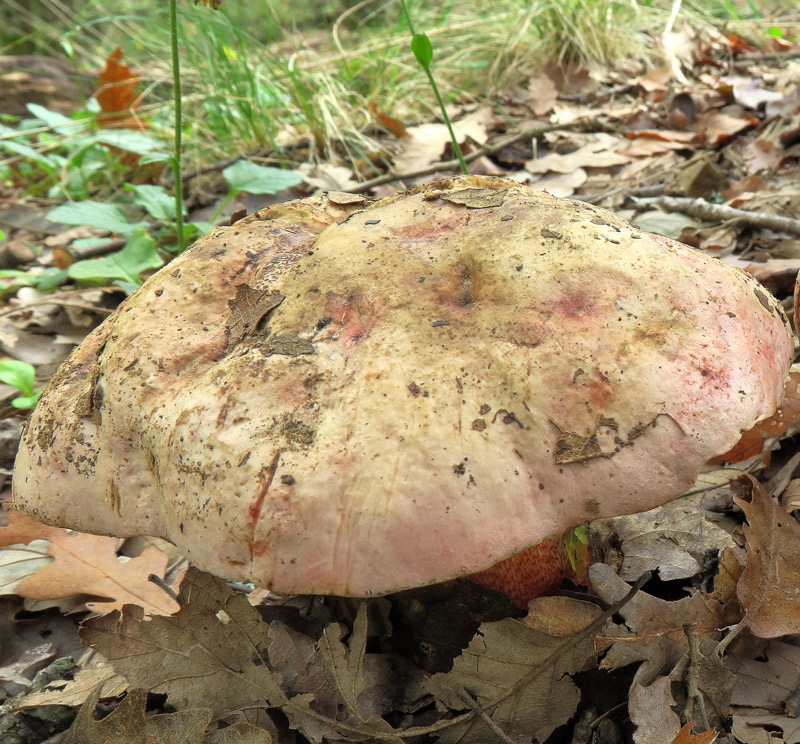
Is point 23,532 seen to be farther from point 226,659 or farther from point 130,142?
point 130,142

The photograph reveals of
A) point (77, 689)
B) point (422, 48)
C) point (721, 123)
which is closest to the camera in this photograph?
point (77, 689)

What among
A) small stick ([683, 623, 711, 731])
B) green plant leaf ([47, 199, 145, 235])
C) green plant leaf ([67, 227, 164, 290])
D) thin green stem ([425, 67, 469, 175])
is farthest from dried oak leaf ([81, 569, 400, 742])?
green plant leaf ([47, 199, 145, 235])

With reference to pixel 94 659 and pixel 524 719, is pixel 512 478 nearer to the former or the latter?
pixel 524 719

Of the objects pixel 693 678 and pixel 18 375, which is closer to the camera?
pixel 693 678

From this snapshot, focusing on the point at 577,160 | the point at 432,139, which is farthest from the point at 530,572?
the point at 432,139

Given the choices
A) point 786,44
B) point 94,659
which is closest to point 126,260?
point 94,659

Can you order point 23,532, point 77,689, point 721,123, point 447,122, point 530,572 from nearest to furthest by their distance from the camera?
point 530,572 < point 77,689 < point 23,532 < point 447,122 < point 721,123

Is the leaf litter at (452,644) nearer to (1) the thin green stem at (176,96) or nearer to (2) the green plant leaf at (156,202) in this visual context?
(1) the thin green stem at (176,96)

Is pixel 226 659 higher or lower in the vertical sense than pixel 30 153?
lower
